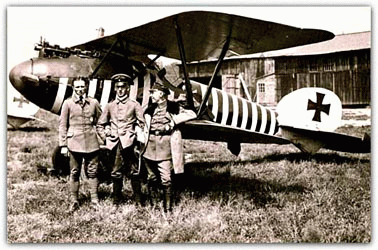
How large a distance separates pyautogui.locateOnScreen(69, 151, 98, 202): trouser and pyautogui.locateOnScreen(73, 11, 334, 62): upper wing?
3.77 feet

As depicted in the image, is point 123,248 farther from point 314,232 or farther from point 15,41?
point 15,41

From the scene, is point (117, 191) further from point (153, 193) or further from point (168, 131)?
point (168, 131)

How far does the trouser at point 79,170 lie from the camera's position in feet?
12.8

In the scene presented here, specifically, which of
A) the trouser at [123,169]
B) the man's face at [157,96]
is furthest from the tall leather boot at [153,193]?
the man's face at [157,96]

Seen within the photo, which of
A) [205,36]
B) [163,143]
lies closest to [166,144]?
[163,143]

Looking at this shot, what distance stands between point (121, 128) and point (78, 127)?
0.41m

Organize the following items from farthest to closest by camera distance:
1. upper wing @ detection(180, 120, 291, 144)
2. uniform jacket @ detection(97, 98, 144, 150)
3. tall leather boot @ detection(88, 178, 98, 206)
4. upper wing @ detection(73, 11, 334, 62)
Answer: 1. upper wing @ detection(180, 120, 291, 144)
2. tall leather boot @ detection(88, 178, 98, 206)
3. uniform jacket @ detection(97, 98, 144, 150)
4. upper wing @ detection(73, 11, 334, 62)

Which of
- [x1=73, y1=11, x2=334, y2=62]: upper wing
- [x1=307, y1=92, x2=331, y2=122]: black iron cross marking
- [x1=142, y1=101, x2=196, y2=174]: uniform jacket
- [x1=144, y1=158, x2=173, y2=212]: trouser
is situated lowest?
[x1=144, y1=158, x2=173, y2=212]: trouser

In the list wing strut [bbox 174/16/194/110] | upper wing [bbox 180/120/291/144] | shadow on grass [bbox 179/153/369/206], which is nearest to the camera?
wing strut [bbox 174/16/194/110]

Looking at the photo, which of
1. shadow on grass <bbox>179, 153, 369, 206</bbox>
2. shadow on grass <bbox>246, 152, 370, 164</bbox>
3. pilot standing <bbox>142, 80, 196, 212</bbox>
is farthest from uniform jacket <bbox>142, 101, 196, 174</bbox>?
shadow on grass <bbox>246, 152, 370, 164</bbox>

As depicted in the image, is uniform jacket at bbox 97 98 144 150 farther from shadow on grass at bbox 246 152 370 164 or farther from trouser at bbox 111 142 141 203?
shadow on grass at bbox 246 152 370 164

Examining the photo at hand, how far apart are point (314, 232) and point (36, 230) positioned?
244 cm

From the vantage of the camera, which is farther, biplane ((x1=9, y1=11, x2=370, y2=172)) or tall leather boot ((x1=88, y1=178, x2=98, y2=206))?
tall leather boot ((x1=88, y1=178, x2=98, y2=206))

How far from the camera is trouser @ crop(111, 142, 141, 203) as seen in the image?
385 centimetres
